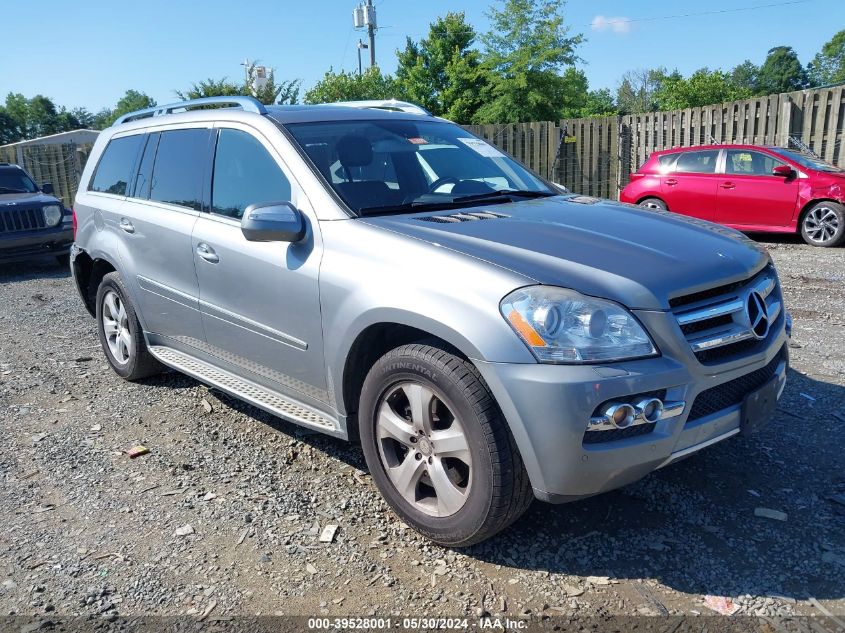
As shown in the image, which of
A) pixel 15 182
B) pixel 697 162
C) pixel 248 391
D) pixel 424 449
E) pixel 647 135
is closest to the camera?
pixel 424 449

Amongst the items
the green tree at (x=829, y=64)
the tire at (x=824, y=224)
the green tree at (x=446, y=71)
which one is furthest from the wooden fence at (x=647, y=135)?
the green tree at (x=829, y=64)

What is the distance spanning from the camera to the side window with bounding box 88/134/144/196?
5.01 metres

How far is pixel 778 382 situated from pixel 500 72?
117ft

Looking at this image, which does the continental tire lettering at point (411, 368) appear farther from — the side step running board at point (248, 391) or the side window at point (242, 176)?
the side window at point (242, 176)

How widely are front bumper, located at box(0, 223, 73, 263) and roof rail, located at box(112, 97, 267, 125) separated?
234 inches

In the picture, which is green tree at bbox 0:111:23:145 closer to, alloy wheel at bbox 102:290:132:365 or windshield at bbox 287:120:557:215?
alloy wheel at bbox 102:290:132:365

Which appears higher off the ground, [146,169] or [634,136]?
[146,169]

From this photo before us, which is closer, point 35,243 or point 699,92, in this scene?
point 35,243

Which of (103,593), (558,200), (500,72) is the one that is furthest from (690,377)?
(500,72)

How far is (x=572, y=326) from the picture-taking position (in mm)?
2535

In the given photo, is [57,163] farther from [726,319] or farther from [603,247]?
[726,319]

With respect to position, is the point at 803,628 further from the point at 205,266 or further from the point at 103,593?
the point at 205,266

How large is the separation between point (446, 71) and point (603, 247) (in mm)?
41827

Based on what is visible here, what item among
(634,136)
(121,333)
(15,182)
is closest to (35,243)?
(15,182)
